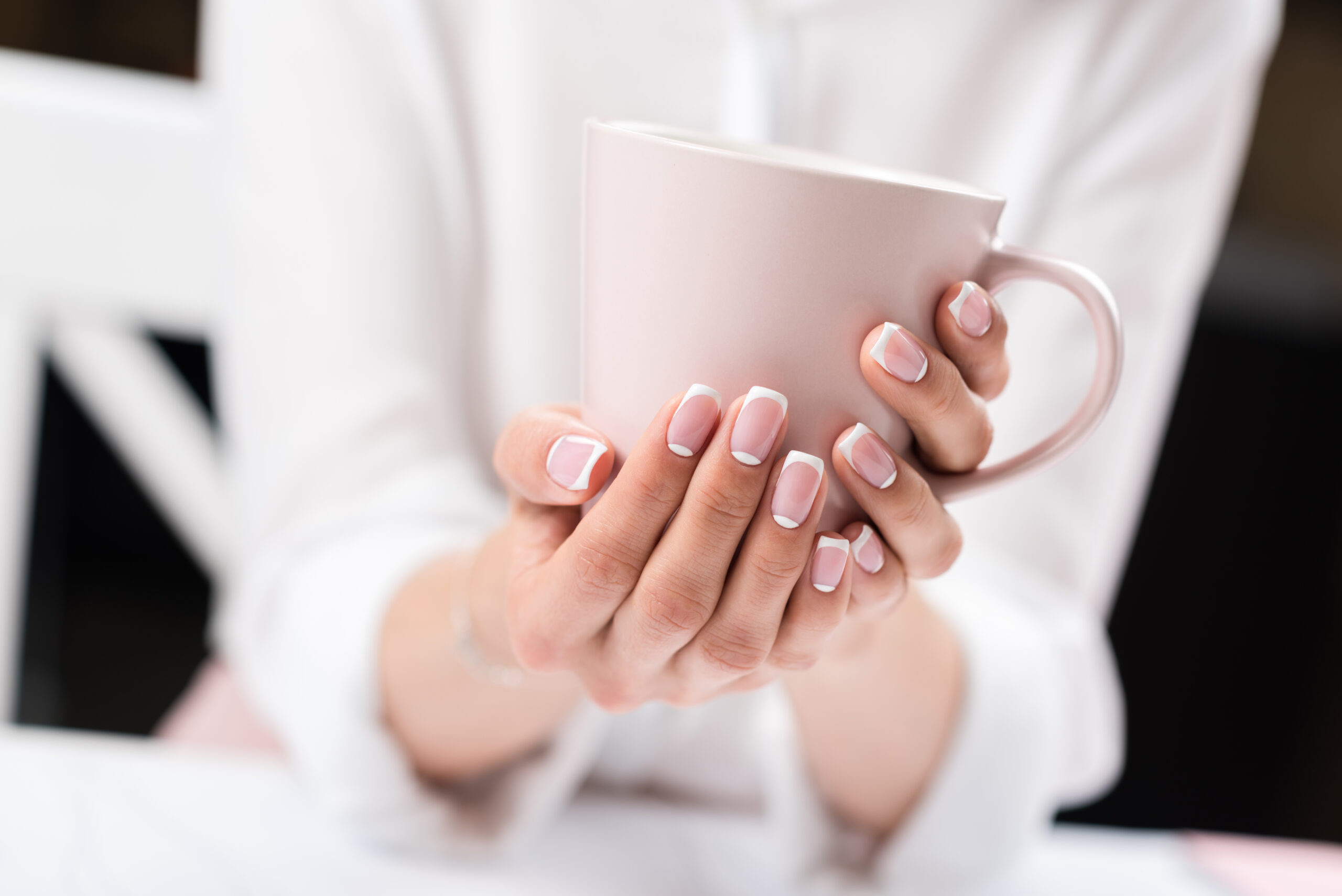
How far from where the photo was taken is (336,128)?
642 millimetres

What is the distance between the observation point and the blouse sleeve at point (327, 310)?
2.06ft

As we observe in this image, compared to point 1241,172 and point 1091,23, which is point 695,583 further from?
point 1241,172

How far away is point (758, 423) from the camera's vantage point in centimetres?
26

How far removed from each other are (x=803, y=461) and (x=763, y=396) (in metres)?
0.02

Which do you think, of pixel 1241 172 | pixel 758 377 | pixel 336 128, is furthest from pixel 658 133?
pixel 1241 172

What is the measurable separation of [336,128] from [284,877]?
0.44 metres

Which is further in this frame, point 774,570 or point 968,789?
point 968,789

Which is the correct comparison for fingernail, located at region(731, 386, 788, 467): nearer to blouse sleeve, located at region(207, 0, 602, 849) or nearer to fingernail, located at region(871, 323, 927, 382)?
fingernail, located at region(871, 323, 927, 382)

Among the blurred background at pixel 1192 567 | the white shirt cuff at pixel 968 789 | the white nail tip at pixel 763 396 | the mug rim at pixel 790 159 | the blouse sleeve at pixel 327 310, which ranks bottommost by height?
the blurred background at pixel 1192 567

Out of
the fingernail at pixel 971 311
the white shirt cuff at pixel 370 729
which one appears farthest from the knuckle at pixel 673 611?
the white shirt cuff at pixel 370 729

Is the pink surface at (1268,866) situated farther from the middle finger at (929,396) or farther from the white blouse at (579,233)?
the middle finger at (929,396)

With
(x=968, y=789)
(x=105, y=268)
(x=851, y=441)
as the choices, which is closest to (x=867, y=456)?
(x=851, y=441)

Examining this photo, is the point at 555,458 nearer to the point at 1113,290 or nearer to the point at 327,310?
the point at 327,310

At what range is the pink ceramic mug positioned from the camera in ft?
0.80
